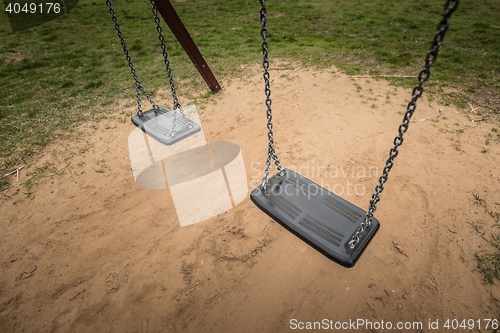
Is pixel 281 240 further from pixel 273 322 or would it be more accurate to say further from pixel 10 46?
pixel 10 46

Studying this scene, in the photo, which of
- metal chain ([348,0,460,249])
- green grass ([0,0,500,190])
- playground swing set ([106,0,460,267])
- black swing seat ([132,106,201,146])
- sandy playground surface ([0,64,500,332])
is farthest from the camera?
green grass ([0,0,500,190])

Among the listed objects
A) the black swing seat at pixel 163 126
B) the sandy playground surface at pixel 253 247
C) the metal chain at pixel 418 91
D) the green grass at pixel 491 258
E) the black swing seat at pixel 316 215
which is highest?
the metal chain at pixel 418 91

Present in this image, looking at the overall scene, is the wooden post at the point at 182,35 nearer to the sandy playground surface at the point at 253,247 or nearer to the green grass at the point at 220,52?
the green grass at the point at 220,52

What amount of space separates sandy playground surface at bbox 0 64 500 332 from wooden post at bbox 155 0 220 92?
1432mm

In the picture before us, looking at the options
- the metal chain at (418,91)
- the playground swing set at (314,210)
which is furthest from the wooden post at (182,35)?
the metal chain at (418,91)

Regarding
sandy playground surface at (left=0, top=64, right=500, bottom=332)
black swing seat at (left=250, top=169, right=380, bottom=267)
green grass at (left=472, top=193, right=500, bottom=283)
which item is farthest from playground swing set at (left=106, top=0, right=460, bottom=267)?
green grass at (left=472, top=193, right=500, bottom=283)

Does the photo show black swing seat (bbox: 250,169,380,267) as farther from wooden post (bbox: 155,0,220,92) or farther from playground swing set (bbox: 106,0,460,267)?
wooden post (bbox: 155,0,220,92)

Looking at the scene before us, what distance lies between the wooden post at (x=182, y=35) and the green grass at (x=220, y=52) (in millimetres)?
551

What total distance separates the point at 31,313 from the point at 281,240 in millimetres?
2213

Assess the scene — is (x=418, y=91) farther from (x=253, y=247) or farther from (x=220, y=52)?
(x=220, y=52)

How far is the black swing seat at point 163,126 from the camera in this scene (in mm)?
3430

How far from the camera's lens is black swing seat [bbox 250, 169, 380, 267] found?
2.12m

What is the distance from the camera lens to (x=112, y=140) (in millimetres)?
4145

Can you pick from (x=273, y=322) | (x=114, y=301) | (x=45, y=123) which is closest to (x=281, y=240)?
(x=273, y=322)
